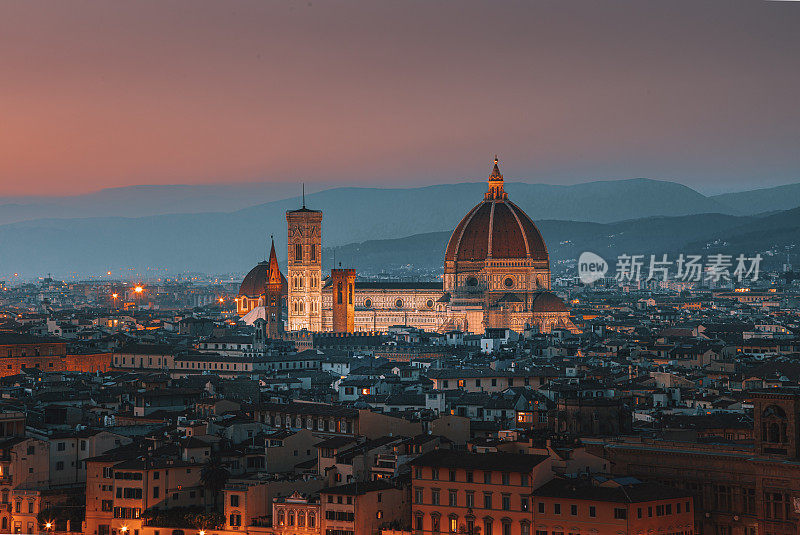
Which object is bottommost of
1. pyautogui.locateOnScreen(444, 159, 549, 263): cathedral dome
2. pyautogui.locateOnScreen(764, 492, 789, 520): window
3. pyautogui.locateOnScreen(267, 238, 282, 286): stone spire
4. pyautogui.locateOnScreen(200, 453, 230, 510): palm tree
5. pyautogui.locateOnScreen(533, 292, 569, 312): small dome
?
pyautogui.locateOnScreen(764, 492, 789, 520): window

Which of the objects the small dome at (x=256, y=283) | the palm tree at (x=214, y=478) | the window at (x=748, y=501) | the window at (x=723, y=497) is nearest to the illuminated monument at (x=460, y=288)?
the small dome at (x=256, y=283)

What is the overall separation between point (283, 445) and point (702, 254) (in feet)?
503

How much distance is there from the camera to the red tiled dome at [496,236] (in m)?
93.1

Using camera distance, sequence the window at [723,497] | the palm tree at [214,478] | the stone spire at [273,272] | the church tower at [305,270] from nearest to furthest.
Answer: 1. the window at [723,497]
2. the palm tree at [214,478]
3. the church tower at [305,270]
4. the stone spire at [273,272]

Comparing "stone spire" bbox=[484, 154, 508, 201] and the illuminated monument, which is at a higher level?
"stone spire" bbox=[484, 154, 508, 201]

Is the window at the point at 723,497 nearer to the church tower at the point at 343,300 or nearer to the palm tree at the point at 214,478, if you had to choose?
the palm tree at the point at 214,478

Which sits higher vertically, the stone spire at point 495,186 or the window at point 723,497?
the stone spire at point 495,186

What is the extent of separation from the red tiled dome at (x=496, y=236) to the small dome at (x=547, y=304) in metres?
3.81

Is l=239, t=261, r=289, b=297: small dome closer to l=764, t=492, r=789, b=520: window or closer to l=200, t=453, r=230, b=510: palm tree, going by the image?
l=200, t=453, r=230, b=510: palm tree

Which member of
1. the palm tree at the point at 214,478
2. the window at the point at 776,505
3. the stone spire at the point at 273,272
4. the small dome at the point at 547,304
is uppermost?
the stone spire at the point at 273,272

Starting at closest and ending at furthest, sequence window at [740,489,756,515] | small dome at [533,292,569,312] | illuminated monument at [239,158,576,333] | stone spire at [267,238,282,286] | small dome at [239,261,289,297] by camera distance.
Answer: window at [740,489,756,515] → illuminated monument at [239,158,576,333] → small dome at [533,292,569,312] → stone spire at [267,238,282,286] → small dome at [239,261,289,297]

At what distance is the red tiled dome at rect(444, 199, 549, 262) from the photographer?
93.1 m

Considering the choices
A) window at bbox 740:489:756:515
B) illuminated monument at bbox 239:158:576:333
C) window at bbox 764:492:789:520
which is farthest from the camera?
illuminated monument at bbox 239:158:576:333

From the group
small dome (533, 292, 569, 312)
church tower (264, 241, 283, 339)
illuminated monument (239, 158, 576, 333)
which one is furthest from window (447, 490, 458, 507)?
small dome (533, 292, 569, 312)
